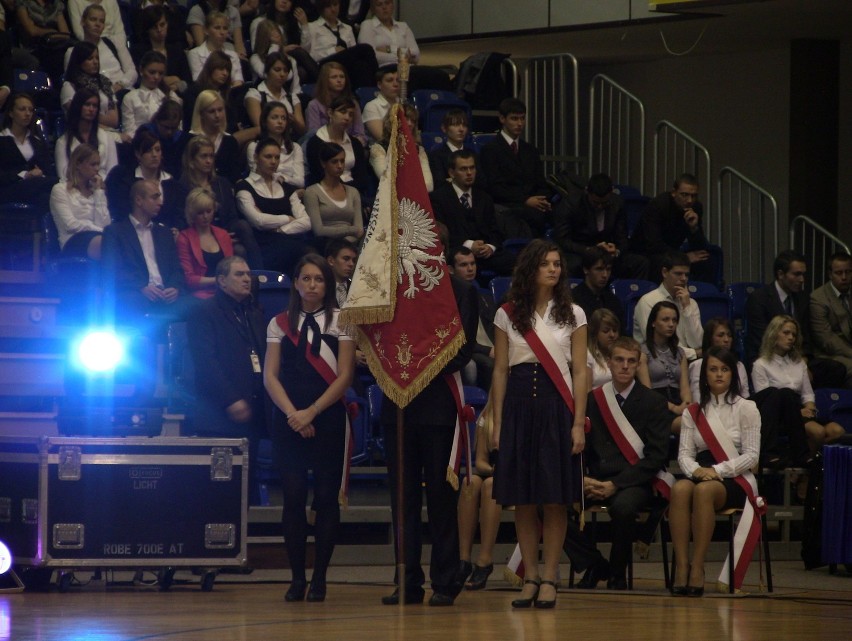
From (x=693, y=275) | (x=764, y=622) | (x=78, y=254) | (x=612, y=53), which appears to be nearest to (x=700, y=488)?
(x=764, y=622)

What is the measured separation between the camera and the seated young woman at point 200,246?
9.55 m

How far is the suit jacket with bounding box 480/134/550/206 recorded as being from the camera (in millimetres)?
12266

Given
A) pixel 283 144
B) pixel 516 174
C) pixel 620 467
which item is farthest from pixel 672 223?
pixel 620 467

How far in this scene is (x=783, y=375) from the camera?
10.8 m

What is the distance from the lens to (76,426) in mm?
8117

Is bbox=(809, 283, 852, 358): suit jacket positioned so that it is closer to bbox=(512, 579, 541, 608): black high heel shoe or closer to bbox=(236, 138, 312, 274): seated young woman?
bbox=(236, 138, 312, 274): seated young woman

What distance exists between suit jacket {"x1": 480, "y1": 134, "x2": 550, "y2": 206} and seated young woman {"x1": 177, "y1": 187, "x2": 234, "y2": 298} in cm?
311

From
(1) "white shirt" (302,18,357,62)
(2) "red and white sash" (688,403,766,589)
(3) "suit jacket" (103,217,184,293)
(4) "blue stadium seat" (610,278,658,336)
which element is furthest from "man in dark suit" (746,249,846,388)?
(3) "suit jacket" (103,217,184,293)

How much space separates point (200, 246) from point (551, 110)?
19.0ft

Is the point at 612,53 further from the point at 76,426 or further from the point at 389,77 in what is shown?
the point at 76,426

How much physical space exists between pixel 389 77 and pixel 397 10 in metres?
3.45

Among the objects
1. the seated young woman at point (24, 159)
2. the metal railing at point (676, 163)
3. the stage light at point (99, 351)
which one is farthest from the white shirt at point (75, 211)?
the metal railing at point (676, 163)

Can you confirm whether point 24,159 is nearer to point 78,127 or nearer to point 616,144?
point 78,127

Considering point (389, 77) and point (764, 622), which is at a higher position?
point (389, 77)
